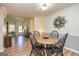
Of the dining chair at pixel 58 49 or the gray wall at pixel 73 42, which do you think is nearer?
the dining chair at pixel 58 49

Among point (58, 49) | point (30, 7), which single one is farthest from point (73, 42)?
point (30, 7)

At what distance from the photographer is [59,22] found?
4.40 m

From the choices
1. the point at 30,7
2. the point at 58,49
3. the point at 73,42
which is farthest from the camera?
the point at 30,7

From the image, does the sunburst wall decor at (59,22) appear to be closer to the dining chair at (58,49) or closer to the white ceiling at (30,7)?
the white ceiling at (30,7)

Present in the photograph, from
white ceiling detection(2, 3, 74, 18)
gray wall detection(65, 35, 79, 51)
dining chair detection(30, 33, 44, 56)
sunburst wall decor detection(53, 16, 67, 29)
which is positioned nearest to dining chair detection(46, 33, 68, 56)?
dining chair detection(30, 33, 44, 56)

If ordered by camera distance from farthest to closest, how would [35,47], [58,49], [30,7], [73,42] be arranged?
1. [30,7]
2. [73,42]
3. [35,47]
4. [58,49]

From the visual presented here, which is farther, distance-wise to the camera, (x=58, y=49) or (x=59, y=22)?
(x=59, y=22)

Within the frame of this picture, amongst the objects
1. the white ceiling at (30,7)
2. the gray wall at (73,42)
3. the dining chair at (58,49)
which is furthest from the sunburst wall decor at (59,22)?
the dining chair at (58,49)

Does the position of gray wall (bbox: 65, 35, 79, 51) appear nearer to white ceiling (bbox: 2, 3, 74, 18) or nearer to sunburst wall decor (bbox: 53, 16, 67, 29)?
sunburst wall decor (bbox: 53, 16, 67, 29)

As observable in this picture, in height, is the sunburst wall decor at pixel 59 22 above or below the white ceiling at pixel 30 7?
below

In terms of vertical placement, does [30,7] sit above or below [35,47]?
above

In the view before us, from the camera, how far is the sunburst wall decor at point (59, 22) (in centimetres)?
423

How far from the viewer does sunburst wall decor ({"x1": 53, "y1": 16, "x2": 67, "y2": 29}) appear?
4.23m

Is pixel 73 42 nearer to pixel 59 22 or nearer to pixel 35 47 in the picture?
pixel 59 22
